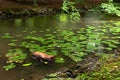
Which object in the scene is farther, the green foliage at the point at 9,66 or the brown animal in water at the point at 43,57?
the brown animal in water at the point at 43,57

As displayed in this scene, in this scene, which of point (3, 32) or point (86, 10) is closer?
point (3, 32)

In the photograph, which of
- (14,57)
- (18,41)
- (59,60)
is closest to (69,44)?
(59,60)

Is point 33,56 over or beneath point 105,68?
beneath

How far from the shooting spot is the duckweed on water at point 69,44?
9.92 meters

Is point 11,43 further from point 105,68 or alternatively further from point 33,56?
point 105,68

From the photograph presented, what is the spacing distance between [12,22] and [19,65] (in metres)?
9.54

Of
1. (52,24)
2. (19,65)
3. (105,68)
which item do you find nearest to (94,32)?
(52,24)

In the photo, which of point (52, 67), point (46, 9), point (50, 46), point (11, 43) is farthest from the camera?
point (46, 9)

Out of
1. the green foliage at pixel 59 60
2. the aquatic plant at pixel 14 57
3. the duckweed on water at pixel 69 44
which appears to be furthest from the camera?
the duckweed on water at pixel 69 44

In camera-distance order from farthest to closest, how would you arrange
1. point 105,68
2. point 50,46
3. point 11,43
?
point 11,43, point 50,46, point 105,68

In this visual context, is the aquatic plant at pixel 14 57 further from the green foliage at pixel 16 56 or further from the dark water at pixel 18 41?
the dark water at pixel 18 41

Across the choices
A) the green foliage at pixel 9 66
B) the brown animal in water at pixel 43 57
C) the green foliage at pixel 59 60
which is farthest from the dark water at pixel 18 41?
the brown animal in water at pixel 43 57

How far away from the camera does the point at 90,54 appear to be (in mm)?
10172

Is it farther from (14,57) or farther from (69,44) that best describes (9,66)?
(69,44)
